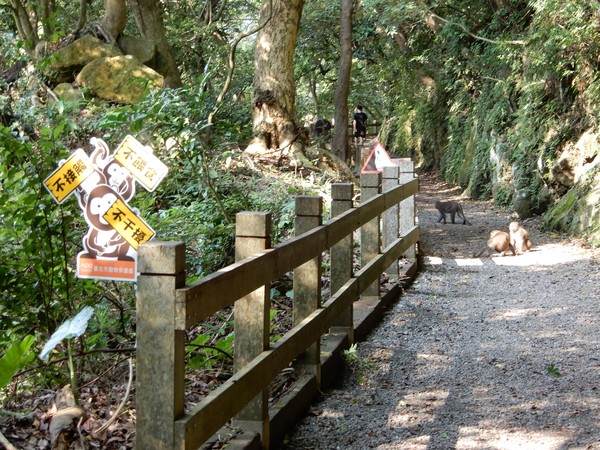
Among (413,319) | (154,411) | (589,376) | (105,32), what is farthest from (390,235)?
(105,32)

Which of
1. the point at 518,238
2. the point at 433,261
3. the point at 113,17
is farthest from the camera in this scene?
the point at 113,17

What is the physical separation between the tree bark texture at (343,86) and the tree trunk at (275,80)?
6341 millimetres

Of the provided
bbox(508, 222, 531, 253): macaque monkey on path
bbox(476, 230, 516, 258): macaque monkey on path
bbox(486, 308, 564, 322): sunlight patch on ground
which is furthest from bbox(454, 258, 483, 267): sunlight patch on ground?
bbox(486, 308, 564, 322): sunlight patch on ground

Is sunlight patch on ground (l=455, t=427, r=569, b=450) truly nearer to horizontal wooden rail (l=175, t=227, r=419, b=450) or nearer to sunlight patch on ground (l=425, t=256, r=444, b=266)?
horizontal wooden rail (l=175, t=227, r=419, b=450)

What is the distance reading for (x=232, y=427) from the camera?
14.4 feet

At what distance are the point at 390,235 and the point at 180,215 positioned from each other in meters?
2.49

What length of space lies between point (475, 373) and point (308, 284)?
158cm

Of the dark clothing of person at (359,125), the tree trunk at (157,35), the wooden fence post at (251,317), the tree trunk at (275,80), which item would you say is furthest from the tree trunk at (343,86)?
the wooden fence post at (251,317)

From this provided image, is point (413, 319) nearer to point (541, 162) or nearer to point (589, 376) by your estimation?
point (589, 376)

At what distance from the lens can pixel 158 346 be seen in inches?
124

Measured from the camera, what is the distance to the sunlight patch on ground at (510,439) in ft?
15.5

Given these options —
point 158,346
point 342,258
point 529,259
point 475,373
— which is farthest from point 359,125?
point 158,346

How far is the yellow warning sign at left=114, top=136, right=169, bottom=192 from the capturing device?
5199 millimetres

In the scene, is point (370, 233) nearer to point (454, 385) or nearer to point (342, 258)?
point (342, 258)
